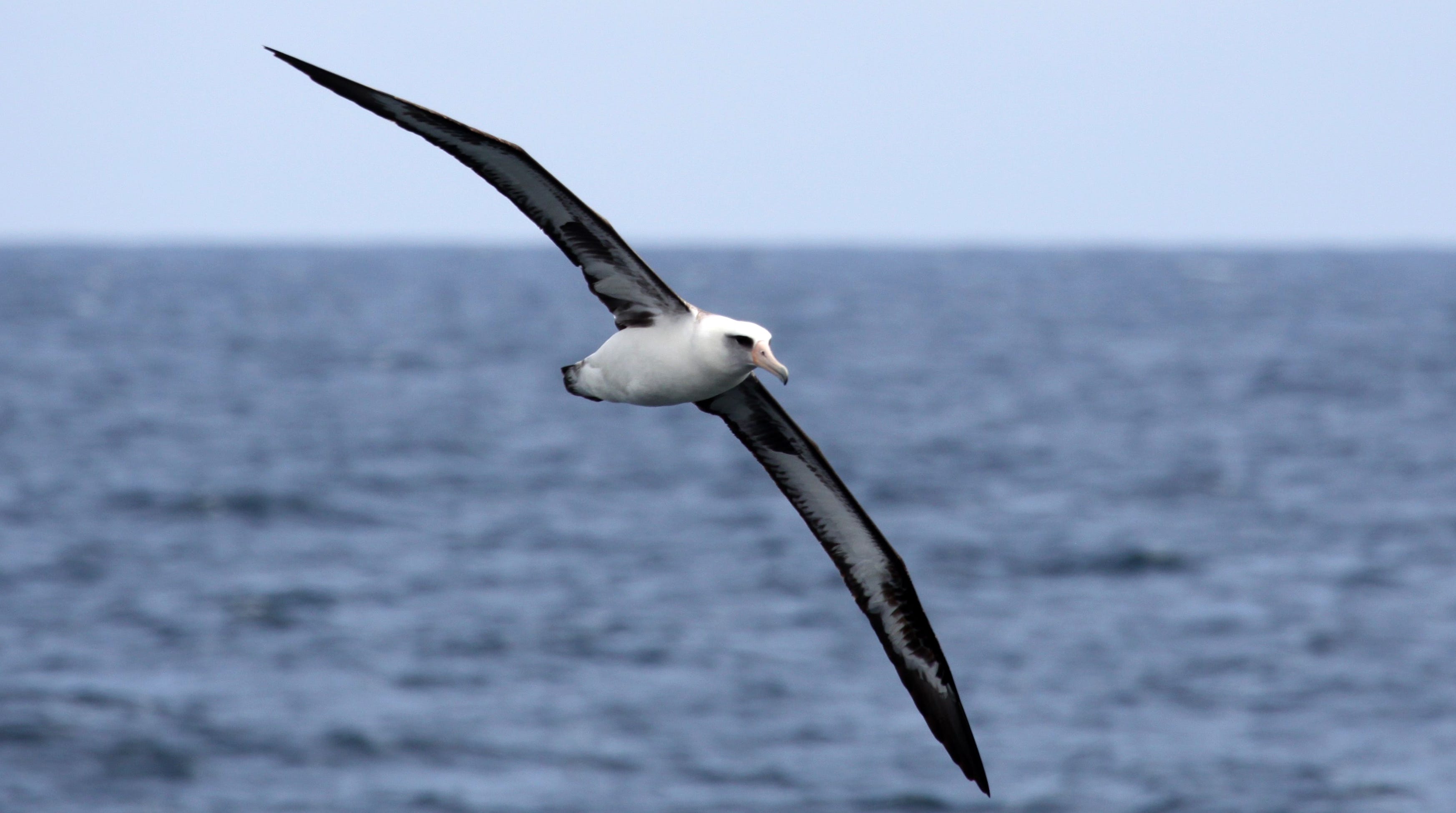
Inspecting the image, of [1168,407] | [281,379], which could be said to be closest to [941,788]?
[1168,407]

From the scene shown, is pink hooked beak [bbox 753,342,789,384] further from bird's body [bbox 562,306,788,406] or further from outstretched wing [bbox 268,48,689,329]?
outstretched wing [bbox 268,48,689,329]

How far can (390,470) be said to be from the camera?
4881cm

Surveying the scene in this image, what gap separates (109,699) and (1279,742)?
16.6 meters

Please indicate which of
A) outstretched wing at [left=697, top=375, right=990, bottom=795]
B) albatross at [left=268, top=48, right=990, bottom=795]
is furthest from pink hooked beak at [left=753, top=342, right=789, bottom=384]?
outstretched wing at [left=697, top=375, right=990, bottom=795]

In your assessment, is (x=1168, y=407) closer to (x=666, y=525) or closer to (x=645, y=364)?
(x=666, y=525)

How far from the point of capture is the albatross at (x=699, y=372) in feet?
28.9

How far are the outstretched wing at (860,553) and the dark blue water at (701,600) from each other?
414 inches

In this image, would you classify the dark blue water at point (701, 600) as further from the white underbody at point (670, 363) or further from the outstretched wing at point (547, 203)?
the outstretched wing at point (547, 203)

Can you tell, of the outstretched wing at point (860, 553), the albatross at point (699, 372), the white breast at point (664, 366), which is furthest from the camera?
the outstretched wing at point (860, 553)

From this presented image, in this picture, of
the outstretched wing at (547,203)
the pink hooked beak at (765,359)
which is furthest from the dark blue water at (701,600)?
the pink hooked beak at (765,359)

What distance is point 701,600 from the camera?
31.9 metres

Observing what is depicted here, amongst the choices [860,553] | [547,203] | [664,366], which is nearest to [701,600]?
[860,553]

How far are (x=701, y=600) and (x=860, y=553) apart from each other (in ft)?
67.6

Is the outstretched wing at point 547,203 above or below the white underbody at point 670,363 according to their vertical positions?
above
